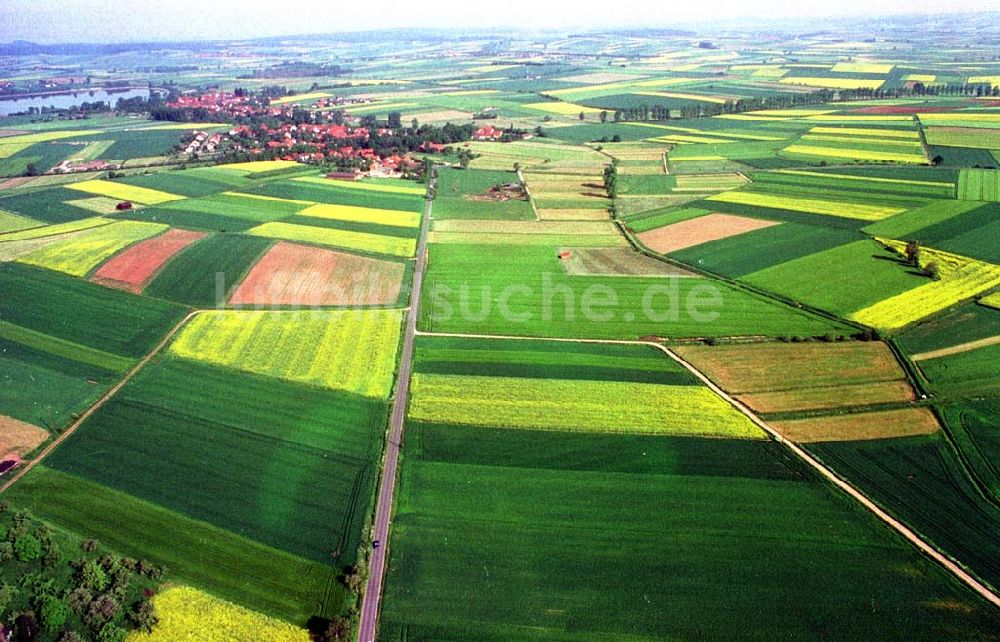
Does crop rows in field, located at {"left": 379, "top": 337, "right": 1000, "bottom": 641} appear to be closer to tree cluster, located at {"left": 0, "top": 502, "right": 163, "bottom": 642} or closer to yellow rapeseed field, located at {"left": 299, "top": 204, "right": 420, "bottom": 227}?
tree cluster, located at {"left": 0, "top": 502, "right": 163, "bottom": 642}

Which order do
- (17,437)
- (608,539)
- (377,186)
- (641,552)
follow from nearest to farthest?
(641,552)
(608,539)
(17,437)
(377,186)

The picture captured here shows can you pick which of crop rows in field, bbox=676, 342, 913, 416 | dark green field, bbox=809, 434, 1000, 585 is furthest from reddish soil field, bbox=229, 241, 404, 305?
dark green field, bbox=809, 434, 1000, 585

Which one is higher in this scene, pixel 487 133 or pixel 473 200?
pixel 487 133

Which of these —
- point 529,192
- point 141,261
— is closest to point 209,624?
point 141,261

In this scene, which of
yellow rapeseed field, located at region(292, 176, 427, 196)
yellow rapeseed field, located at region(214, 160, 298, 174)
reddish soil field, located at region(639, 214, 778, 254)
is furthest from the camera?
yellow rapeseed field, located at region(214, 160, 298, 174)

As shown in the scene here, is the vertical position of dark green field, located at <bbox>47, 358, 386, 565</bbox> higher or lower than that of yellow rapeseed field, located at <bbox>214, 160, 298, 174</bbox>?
lower

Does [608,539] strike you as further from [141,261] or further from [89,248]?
Answer: [89,248]

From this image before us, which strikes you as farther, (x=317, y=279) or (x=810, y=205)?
(x=810, y=205)
